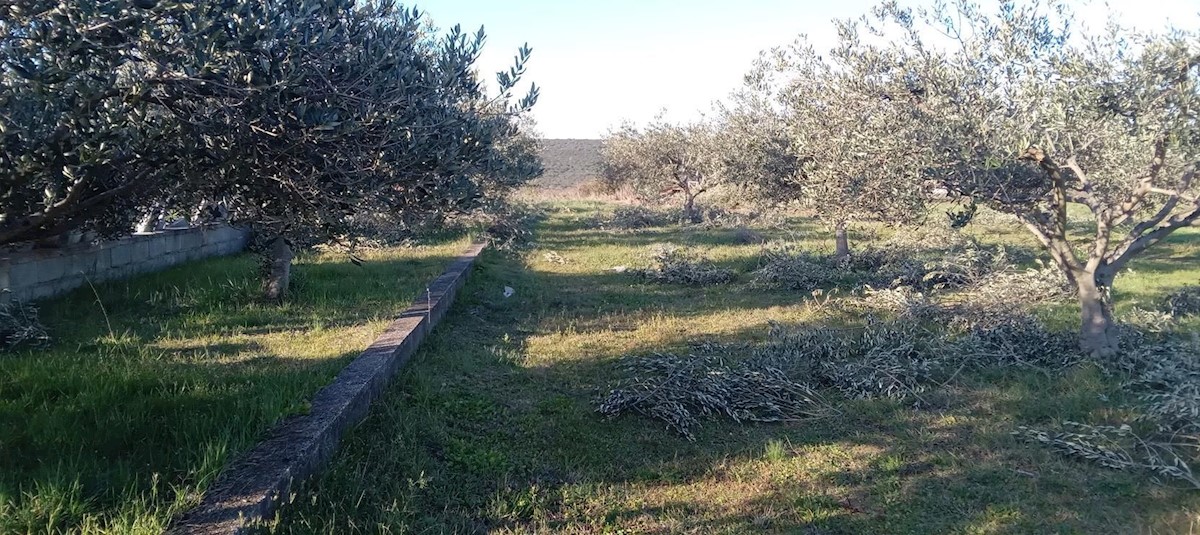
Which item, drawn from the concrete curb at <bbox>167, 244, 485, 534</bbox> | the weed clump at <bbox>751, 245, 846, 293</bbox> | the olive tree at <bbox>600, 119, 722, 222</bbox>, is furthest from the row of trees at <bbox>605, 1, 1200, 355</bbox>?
the olive tree at <bbox>600, 119, 722, 222</bbox>

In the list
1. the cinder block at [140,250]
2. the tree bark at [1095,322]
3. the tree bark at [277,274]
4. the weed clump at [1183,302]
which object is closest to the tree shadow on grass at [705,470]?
the tree bark at [1095,322]

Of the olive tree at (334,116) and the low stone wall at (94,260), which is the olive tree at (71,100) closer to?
the olive tree at (334,116)

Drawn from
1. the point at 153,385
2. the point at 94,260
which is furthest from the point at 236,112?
the point at 94,260

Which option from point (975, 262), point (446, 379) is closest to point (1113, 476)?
point (446, 379)

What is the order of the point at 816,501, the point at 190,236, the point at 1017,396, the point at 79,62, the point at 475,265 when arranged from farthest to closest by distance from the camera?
the point at 475,265 → the point at 190,236 → the point at 1017,396 → the point at 816,501 → the point at 79,62

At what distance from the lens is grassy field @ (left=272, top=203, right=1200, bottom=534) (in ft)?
12.3

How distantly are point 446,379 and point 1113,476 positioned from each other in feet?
14.3

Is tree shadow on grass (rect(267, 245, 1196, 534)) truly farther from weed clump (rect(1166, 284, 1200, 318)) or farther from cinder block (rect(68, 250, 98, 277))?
cinder block (rect(68, 250, 98, 277))

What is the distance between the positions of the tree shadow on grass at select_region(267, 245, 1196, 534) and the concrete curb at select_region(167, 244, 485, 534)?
119mm

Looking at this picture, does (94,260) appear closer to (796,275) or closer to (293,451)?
(293,451)

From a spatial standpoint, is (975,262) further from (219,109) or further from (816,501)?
(219,109)

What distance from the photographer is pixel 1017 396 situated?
5543 mm

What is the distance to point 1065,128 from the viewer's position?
5.46 m

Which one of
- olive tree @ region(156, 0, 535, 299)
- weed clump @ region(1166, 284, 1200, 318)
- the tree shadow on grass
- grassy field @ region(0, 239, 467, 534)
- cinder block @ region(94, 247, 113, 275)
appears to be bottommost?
weed clump @ region(1166, 284, 1200, 318)
